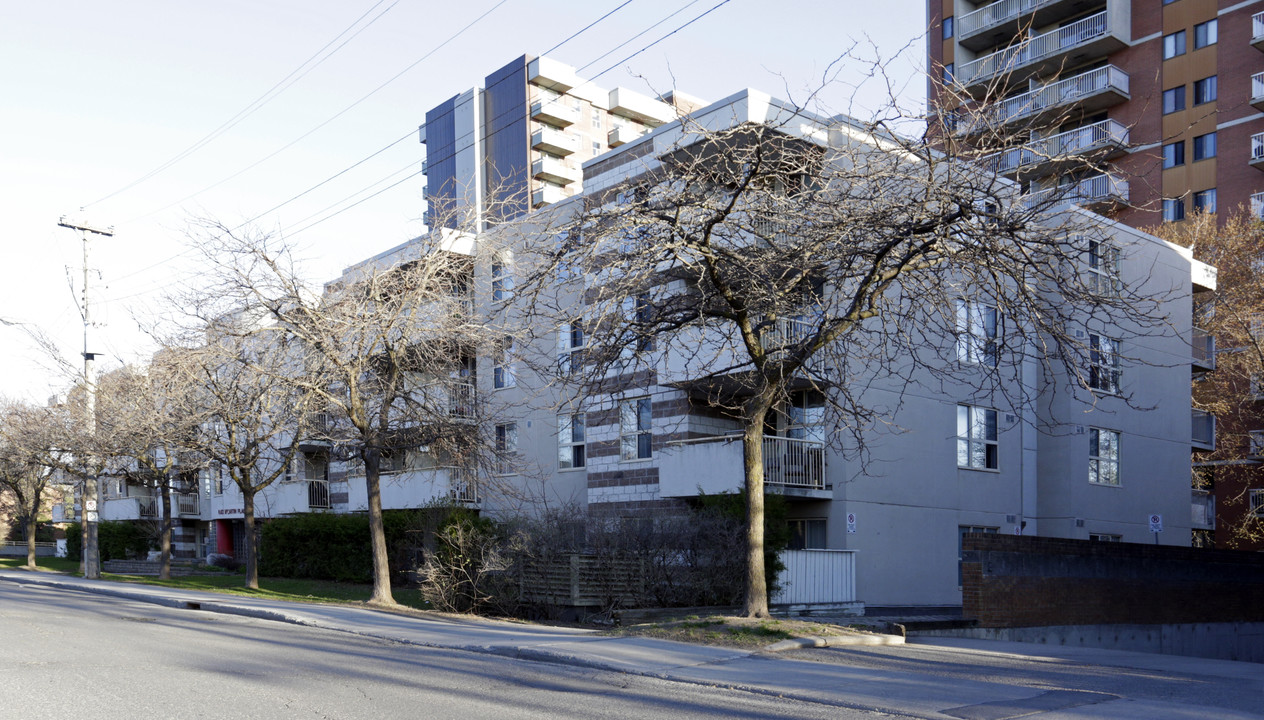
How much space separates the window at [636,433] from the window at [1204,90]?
32.5 metres

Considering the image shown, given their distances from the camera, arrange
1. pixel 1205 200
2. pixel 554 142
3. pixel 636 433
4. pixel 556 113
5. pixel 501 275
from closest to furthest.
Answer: pixel 636 433 → pixel 501 275 → pixel 1205 200 → pixel 554 142 → pixel 556 113

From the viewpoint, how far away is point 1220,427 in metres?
41.3

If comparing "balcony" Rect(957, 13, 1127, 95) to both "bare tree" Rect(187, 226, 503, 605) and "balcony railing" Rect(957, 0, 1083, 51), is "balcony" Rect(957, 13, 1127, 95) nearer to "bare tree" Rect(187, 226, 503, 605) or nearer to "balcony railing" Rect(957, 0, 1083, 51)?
"balcony railing" Rect(957, 0, 1083, 51)

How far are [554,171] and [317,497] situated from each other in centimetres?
3961

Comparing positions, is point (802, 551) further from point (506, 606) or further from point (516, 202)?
point (516, 202)

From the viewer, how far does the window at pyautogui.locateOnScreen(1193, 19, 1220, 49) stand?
43.7 metres

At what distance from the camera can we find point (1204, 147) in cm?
4450

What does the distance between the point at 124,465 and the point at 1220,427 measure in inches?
1631

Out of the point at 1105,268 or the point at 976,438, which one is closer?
the point at 1105,268

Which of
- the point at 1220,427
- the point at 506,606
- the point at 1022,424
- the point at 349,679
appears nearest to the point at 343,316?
the point at 506,606

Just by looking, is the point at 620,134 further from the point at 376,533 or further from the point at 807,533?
the point at 376,533

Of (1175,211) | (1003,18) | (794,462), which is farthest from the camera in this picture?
(1003,18)

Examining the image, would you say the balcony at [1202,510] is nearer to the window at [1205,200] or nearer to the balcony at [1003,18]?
the window at [1205,200]

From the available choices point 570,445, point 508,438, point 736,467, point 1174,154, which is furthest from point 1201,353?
point 508,438
